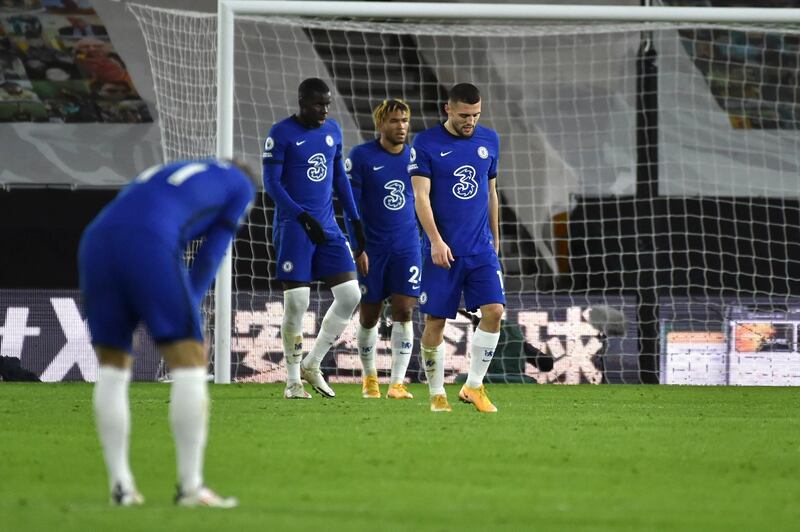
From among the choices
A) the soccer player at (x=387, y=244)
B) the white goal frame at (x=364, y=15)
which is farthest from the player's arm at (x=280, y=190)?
the white goal frame at (x=364, y=15)

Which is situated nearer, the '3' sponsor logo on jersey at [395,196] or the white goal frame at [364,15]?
the '3' sponsor logo on jersey at [395,196]

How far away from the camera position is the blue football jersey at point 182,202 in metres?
4.41

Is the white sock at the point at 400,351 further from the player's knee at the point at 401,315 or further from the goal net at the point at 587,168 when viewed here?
the goal net at the point at 587,168

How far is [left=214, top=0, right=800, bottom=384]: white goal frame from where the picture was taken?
38.8 feet

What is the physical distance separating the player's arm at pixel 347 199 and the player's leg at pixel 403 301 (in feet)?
1.25

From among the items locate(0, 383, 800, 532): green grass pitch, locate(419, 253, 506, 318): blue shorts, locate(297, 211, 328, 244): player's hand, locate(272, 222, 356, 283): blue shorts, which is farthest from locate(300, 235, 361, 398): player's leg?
locate(419, 253, 506, 318): blue shorts

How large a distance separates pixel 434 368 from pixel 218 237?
394 cm

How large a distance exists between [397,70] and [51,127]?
454 cm

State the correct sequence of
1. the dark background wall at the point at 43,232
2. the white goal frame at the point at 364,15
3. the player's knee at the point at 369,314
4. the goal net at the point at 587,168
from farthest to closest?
the dark background wall at the point at 43,232
the goal net at the point at 587,168
the white goal frame at the point at 364,15
the player's knee at the point at 369,314

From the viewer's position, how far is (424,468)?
218 inches

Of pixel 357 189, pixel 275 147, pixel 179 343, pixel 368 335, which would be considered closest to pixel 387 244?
pixel 357 189

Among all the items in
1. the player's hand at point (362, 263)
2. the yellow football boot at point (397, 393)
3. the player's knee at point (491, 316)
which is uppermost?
the player's hand at point (362, 263)

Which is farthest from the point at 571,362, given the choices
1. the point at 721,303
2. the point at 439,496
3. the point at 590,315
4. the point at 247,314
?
the point at 439,496

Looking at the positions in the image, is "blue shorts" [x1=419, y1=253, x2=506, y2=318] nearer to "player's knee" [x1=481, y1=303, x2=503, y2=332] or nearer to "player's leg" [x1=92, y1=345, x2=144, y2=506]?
"player's knee" [x1=481, y1=303, x2=503, y2=332]
